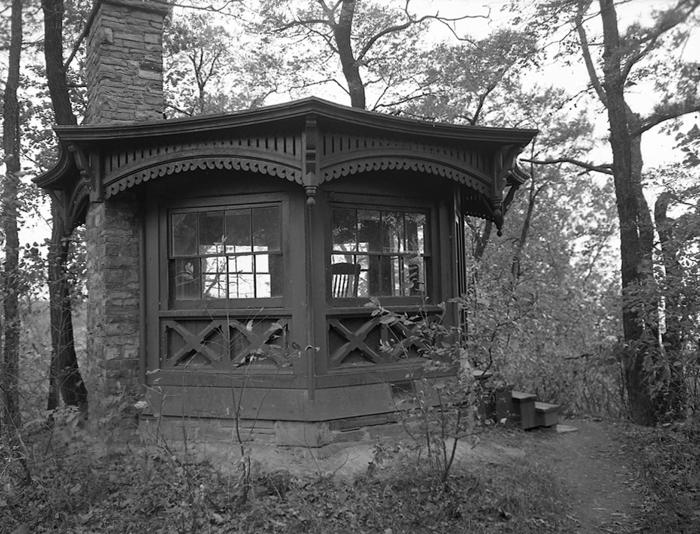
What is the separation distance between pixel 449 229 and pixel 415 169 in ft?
3.62

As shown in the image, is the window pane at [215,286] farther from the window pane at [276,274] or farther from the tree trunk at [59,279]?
the tree trunk at [59,279]

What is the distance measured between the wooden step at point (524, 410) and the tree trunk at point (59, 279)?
5594 mm

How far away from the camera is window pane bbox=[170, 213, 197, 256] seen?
6.56m

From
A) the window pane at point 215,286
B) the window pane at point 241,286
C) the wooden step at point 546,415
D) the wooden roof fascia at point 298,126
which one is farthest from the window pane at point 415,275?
the wooden step at point 546,415

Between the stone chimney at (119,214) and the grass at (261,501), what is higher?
the stone chimney at (119,214)

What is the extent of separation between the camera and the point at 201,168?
5.96 m

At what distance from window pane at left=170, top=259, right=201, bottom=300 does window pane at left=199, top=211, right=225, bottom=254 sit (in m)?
0.22

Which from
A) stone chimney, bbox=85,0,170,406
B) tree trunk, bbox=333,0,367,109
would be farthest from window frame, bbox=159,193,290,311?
tree trunk, bbox=333,0,367,109

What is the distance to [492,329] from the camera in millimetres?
4965

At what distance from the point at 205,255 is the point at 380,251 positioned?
1.94 metres

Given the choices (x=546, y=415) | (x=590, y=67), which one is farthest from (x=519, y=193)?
(x=546, y=415)

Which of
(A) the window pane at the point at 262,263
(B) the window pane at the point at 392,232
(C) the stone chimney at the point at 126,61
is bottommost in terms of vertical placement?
(A) the window pane at the point at 262,263

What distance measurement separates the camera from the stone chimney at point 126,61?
753 cm

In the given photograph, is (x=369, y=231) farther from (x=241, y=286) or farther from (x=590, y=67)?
(x=590, y=67)
